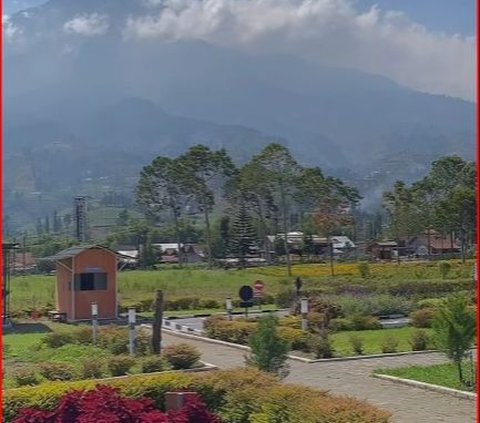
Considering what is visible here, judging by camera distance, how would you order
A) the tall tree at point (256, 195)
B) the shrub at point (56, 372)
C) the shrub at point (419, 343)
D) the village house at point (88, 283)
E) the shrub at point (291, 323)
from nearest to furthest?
the shrub at point (56, 372)
the shrub at point (419, 343)
the shrub at point (291, 323)
the village house at point (88, 283)
the tall tree at point (256, 195)

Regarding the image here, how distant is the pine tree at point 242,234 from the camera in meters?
56.4

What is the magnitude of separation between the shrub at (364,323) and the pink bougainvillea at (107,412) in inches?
501

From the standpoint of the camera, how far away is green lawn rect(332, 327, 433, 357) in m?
15.0

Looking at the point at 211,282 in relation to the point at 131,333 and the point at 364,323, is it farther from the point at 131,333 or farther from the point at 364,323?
the point at 131,333

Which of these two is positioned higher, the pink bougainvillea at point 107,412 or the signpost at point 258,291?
the signpost at point 258,291

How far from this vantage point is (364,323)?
1975 cm

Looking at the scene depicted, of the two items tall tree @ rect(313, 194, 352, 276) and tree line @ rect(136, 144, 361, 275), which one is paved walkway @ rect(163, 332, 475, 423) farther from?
tall tree @ rect(313, 194, 352, 276)

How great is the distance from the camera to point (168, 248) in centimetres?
6881

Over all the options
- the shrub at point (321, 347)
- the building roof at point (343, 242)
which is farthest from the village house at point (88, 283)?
the building roof at point (343, 242)

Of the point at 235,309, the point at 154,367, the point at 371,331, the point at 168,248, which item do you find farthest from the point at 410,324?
the point at 168,248

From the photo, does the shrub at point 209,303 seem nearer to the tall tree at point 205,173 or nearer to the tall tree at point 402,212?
the tall tree at point 205,173

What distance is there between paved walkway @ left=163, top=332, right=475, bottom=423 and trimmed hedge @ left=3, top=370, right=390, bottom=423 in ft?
5.35

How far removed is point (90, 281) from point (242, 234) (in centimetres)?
3151

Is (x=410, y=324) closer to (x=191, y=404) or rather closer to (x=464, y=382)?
(x=464, y=382)
